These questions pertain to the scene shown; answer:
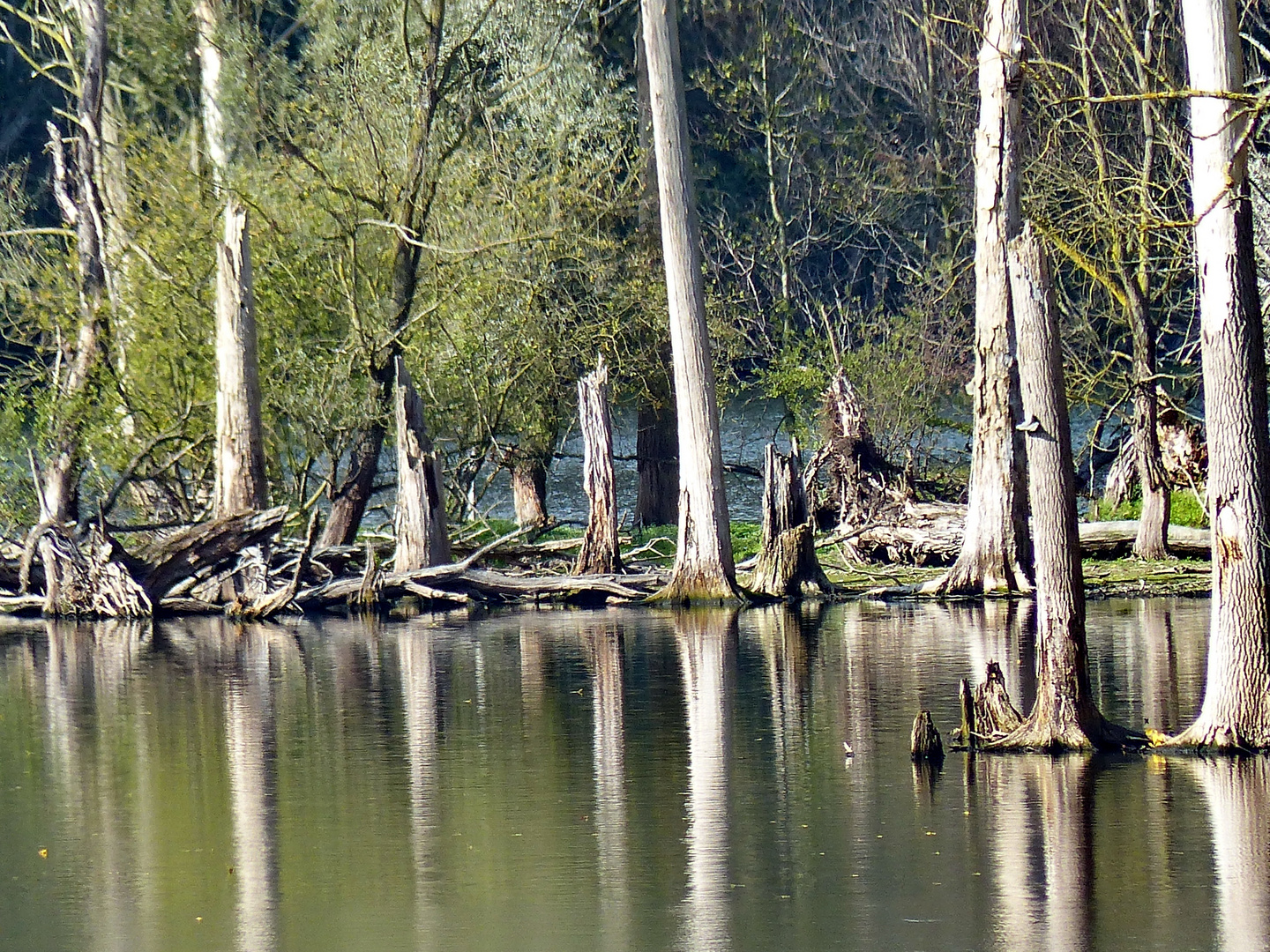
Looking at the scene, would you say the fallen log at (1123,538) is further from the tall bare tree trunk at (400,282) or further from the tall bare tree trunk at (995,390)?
the tall bare tree trunk at (400,282)

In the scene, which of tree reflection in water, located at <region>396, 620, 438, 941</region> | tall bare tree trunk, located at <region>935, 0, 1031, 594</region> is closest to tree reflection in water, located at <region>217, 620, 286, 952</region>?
tree reflection in water, located at <region>396, 620, 438, 941</region>

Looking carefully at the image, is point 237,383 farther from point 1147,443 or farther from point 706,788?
point 706,788

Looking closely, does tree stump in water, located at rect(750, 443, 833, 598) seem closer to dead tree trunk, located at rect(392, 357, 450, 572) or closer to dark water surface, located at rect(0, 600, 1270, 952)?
dead tree trunk, located at rect(392, 357, 450, 572)

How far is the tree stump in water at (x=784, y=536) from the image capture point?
2136cm

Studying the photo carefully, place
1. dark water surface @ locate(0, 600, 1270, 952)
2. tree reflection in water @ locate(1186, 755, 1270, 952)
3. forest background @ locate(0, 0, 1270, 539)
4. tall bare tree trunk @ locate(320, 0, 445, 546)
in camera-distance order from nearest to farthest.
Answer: tree reflection in water @ locate(1186, 755, 1270, 952), dark water surface @ locate(0, 600, 1270, 952), forest background @ locate(0, 0, 1270, 539), tall bare tree trunk @ locate(320, 0, 445, 546)

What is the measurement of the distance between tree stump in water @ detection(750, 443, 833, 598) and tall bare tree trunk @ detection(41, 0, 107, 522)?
28.1 feet

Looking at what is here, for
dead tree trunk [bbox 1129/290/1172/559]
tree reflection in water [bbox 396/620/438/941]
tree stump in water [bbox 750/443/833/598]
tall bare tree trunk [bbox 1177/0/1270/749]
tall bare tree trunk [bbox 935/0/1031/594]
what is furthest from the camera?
dead tree trunk [bbox 1129/290/1172/559]

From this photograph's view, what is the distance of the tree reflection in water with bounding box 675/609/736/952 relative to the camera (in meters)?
7.68

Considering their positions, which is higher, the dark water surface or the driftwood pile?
the driftwood pile

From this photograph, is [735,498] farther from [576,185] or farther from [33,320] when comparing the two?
[33,320]

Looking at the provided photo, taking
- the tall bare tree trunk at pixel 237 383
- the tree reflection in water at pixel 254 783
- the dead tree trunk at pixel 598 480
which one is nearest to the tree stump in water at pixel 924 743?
the tree reflection in water at pixel 254 783

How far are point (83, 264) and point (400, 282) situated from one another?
415 cm

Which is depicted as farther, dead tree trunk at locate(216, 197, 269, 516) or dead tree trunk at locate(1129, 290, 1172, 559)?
dead tree trunk at locate(216, 197, 269, 516)

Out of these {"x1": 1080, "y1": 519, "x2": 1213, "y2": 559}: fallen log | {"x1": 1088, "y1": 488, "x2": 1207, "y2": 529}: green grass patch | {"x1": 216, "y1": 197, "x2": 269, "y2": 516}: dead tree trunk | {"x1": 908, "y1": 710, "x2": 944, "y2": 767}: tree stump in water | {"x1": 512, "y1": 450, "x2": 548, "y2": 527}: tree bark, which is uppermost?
{"x1": 216, "y1": 197, "x2": 269, "y2": 516}: dead tree trunk
